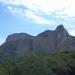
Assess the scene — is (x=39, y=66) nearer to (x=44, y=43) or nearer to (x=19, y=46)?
(x=44, y=43)

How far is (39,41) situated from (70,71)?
65.0 m

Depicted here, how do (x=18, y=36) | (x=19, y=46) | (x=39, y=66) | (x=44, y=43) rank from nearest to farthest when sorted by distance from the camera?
1. (x=39, y=66)
2. (x=44, y=43)
3. (x=19, y=46)
4. (x=18, y=36)

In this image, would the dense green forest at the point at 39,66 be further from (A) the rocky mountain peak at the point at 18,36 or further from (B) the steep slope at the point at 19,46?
(A) the rocky mountain peak at the point at 18,36

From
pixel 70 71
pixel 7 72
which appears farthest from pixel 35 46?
pixel 7 72

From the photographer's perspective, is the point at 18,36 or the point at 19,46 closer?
the point at 19,46

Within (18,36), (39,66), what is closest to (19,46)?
(18,36)

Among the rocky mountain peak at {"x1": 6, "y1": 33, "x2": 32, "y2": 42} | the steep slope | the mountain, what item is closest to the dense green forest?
the mountain

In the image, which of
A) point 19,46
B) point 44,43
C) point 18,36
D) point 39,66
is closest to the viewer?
point 39,66

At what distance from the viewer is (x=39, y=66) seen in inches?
1988

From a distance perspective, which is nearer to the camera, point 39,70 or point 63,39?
point 39,70

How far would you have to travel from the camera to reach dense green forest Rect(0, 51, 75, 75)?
166 feet

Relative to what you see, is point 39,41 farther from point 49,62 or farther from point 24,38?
point 49,62

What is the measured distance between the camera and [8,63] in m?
63.7

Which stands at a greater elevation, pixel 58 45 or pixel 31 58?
pixel 58 45
